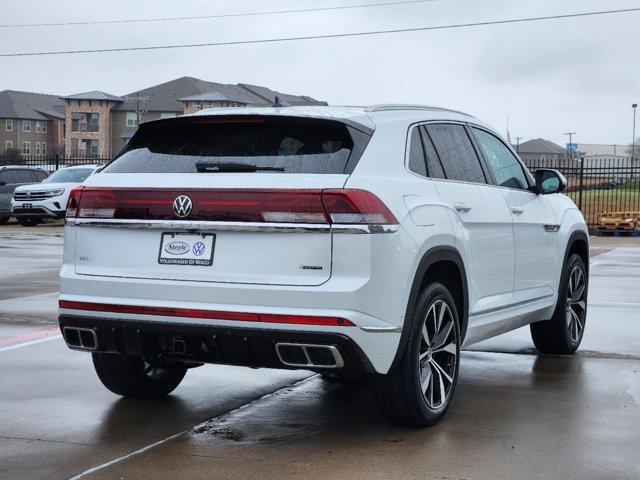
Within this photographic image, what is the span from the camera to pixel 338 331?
5.04m

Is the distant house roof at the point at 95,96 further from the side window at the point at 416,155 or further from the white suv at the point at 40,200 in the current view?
the side window at the point at 416,155

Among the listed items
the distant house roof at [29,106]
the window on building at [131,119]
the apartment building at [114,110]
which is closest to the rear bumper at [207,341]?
the apartment building at [114,110]

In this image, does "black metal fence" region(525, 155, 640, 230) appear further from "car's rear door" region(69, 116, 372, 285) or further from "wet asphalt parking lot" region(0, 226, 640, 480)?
"car's rear door" region(69, 116, 372, 285)

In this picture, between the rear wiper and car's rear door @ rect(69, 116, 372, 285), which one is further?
the rear wiper

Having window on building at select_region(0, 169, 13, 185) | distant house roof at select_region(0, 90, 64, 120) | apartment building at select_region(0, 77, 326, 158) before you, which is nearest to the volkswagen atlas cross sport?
window on building at select_region(0, 169, 13, 185)

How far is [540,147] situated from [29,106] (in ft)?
255

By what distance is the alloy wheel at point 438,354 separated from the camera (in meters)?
5.79

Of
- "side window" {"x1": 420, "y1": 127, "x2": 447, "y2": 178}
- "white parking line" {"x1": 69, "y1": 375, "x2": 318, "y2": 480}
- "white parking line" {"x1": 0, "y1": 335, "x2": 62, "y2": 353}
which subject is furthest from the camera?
"white parking line" {"x1": 0, "y1": 335, "x2": 62, "y2": 353}

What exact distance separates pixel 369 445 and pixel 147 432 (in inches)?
47.7

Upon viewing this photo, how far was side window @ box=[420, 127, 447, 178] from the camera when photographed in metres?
6.05

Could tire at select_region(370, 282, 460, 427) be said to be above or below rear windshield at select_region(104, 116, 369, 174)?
below

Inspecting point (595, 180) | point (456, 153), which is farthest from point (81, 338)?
point (595, 180)

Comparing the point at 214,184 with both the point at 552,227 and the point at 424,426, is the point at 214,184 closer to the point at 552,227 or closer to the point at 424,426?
the point at 424,426

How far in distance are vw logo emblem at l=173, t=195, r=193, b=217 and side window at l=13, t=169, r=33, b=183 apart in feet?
90.9
